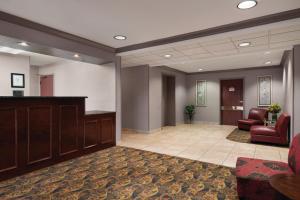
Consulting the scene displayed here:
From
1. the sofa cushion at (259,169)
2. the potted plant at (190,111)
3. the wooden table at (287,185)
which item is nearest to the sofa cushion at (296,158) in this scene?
the sofa cushion at (259,169)

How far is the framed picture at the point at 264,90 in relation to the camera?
24.0ft

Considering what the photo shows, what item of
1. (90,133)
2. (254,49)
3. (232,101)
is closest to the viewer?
(90,133)

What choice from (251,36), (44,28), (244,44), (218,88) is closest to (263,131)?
(244,44)

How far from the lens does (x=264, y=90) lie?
7.42 metres

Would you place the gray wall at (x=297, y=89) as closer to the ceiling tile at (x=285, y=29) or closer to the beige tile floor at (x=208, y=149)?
the beige tile floor at (x=208, y=149)

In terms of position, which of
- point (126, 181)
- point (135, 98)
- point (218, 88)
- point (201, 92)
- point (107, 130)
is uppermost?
point (218, 88)

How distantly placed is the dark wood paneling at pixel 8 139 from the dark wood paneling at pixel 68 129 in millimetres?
781

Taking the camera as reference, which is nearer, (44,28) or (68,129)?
(44,28)

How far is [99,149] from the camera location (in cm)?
440

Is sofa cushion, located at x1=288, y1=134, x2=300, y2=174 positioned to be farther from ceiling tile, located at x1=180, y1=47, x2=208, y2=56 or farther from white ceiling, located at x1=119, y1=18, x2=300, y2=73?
ceiling tile, located at x1=180, y1=47, x2=208, y2=56

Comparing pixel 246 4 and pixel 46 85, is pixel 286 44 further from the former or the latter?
pixel 46 85

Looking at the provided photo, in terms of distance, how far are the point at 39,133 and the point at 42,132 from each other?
0.05 meters

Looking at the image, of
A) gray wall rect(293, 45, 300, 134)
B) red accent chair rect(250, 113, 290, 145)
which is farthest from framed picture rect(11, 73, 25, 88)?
gray wall rect(293, 45, 300, 134)

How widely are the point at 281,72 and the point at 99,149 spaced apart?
735cm
